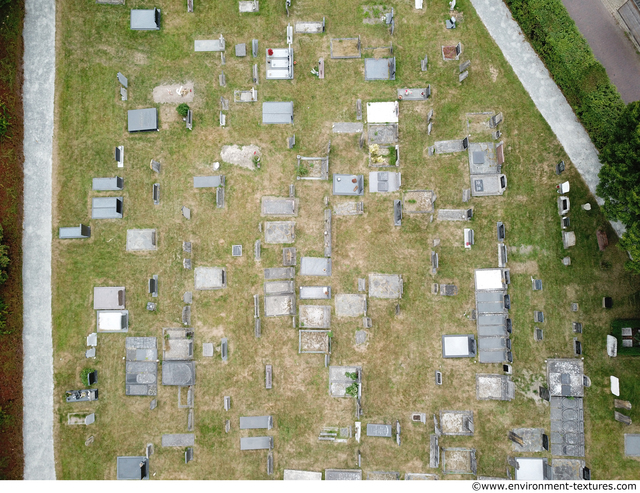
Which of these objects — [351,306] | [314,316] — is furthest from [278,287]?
[351,306]

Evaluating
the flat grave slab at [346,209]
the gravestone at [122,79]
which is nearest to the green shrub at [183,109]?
the gravestone at [122,79]

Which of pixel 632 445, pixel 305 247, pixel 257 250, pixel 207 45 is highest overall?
pixel 207 45

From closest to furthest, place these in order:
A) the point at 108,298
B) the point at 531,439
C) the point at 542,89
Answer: the point at 531,439
the point at 108,298
the point at 542,89

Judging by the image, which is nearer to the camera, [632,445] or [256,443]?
[632,445]

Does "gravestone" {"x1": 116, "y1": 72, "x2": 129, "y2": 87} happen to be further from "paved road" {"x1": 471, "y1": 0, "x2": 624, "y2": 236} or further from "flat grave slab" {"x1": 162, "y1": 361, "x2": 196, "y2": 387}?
"paved road" {"x1": 471, "y1": 0, "x2": 624, "y2": 236}

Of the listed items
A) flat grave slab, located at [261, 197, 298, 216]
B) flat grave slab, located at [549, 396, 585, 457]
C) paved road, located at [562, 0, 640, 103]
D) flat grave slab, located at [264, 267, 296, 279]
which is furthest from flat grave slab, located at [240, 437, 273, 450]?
paved road, located at [562, 0, 640, 103]

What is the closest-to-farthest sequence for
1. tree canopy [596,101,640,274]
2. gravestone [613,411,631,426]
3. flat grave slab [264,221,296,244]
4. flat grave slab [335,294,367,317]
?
tree canopy [596,101,640,274]
gravestone [613,411,631,426]
flat grave slab [335,294,367,317]
flat grave slab [264,221,296,244]

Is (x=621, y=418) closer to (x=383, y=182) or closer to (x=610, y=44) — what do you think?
(x=383, y=182)
